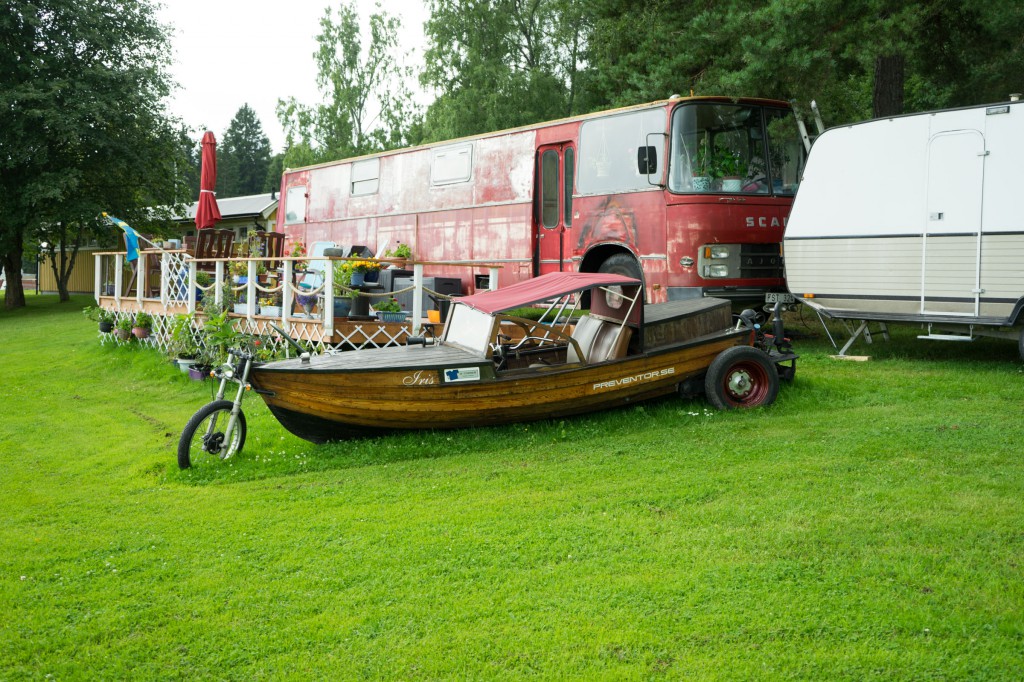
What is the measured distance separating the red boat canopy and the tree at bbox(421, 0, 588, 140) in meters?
21.9

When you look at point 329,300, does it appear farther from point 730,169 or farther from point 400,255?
point 730,169

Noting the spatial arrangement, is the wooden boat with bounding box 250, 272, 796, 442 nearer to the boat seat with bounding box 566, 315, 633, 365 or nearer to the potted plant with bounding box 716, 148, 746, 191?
the boat seat with bounding box 566, 315, 633, 365

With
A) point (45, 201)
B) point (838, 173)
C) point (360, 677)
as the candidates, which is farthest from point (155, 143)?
point (360, 677)

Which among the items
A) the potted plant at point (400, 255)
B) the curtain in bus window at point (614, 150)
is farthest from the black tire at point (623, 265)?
the potted plant at point (400, 255)

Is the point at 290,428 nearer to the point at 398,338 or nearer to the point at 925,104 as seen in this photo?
the point at 398,338

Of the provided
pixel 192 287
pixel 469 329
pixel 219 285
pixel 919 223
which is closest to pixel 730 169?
pixel 919 223

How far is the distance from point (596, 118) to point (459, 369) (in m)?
6.14

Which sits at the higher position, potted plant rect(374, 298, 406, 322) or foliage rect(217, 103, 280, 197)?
foliage rect(217, 103, 280, 197)

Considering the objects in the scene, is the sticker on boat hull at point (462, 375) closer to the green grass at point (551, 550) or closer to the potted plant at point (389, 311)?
the green grass at point (551, 550)

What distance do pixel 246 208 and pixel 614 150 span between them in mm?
31481

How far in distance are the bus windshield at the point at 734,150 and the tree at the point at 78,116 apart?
21394 mm

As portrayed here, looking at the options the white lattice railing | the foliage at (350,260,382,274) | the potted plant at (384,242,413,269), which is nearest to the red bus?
the potted plant at (384,242,413,269)

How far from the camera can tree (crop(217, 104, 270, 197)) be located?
8081 cm

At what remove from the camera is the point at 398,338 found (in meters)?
11.6
